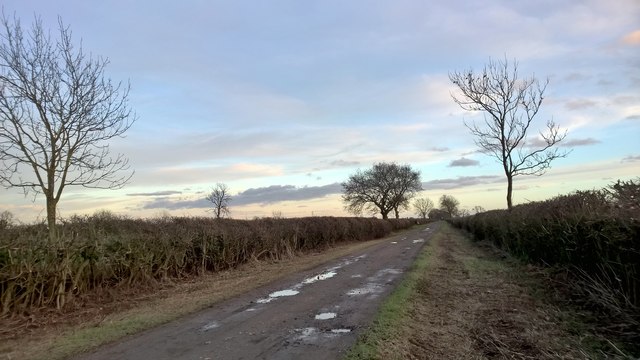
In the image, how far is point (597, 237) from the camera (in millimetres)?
8398

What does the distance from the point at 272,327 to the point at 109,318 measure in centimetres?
411

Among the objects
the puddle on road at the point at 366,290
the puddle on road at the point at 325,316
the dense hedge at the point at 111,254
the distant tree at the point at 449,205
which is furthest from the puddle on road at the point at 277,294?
the distant tree at the point at 449,205

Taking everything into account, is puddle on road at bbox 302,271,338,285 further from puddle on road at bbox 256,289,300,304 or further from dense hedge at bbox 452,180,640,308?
dense hedge at bbox 452,180,640,308

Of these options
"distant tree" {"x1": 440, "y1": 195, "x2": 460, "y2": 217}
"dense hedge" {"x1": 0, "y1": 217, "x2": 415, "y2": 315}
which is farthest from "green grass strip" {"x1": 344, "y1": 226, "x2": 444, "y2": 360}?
"distant tree" {"x1": 440, "y1": 195, "x2": 460, "y2": 217}

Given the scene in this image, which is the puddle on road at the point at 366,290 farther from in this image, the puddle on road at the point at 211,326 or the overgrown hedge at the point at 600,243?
the overgrown hedge at the point at 600,243

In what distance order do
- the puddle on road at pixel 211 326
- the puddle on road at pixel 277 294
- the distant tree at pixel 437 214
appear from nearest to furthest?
the puddle on road at pixel 211 326 → the puddle on road at pixel 277 294 → the distant tree at pixel 437 214

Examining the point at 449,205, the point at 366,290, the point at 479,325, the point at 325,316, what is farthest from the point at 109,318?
the point at 449,205

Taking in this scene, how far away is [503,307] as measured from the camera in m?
9.31

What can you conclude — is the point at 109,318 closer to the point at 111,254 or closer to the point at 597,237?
the point at 111,254

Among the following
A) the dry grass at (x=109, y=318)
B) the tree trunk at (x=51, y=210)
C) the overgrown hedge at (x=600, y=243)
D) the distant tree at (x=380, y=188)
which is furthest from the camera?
the distant tree at (x=380, y=188)

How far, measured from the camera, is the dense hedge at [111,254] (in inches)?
395

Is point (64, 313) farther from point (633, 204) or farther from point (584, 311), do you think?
point (633, 204)

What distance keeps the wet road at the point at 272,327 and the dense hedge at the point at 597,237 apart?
14.0 feet

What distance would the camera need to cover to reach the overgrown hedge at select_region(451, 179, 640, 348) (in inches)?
280
